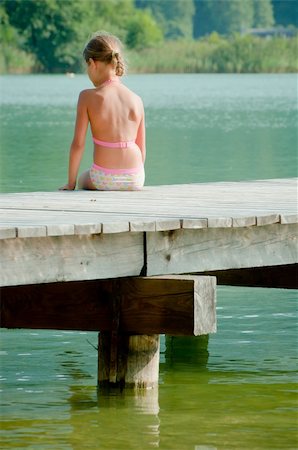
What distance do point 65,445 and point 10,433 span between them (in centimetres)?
28

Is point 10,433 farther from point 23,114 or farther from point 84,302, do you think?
point 23,114

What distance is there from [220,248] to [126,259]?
0.50 m

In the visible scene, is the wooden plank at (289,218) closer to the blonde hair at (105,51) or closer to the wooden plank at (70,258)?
the wooden plank at (70,258)

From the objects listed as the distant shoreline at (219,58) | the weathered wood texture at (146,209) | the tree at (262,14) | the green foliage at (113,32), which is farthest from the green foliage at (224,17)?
the weathered wood texture at (146,209)

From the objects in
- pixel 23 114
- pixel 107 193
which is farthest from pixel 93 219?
pixel 23 114

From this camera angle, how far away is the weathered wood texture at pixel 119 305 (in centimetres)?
630

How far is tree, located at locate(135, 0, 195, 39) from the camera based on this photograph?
123750 millimetres

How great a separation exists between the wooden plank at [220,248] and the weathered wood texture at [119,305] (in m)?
0.10

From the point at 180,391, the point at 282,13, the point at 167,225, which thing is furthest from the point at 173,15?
the point at 167,225

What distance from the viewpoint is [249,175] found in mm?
18172

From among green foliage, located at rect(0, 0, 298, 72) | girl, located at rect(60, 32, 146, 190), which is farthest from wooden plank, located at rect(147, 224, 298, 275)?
green foliage, located at rect(0, 0, 298, 72)

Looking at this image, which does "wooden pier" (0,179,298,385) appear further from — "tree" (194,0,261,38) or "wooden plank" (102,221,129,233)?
"tree" (194,0,261,38)

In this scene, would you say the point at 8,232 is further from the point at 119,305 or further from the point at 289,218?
the point at 289,218

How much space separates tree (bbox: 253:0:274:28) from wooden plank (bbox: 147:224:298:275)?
123 meters
